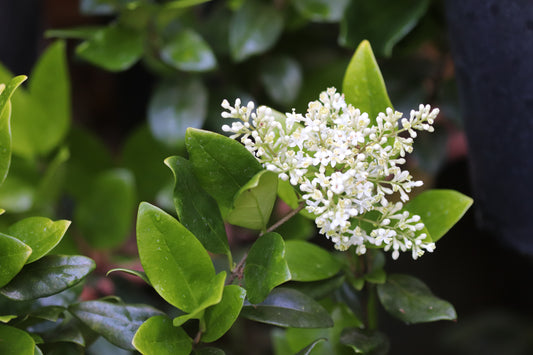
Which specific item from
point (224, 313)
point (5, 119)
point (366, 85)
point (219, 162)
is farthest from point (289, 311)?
point (5, 119)

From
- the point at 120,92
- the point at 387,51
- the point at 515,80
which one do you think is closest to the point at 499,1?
the point at 515,80

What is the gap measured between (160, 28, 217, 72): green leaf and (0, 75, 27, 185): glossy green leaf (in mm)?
423

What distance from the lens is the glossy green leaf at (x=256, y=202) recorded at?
2.02 feet

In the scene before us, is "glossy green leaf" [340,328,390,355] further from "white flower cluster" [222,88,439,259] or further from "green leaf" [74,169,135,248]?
"green leaf" [74,169,135,248]

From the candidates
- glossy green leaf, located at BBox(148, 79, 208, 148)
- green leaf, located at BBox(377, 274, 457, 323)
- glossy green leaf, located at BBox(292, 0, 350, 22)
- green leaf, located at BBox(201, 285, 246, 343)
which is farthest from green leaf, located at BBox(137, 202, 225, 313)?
glossy green leaf, located at BBox(292, 0, 350, 22)

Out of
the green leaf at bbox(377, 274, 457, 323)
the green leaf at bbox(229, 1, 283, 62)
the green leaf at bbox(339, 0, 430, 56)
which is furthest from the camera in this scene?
the green leaf at bbox(229, 1, 283, 62)

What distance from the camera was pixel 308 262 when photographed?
743 mm

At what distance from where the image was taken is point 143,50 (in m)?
1.06

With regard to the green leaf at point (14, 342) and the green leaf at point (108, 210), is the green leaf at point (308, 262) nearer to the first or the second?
the green leaf at point (14, 342)

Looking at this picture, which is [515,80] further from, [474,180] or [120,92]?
[120,92]

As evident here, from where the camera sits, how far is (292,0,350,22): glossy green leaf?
1017 mm

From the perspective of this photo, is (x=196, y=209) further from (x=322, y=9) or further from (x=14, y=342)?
(x=322, y=9)

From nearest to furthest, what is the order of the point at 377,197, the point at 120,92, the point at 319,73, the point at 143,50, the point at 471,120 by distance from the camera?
1. the point at 377,197
2. the point at 471,120
3. the point at 143,50
4. the point at 319,73
5. the point at 120,92

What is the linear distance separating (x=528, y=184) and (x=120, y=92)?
1.31m
